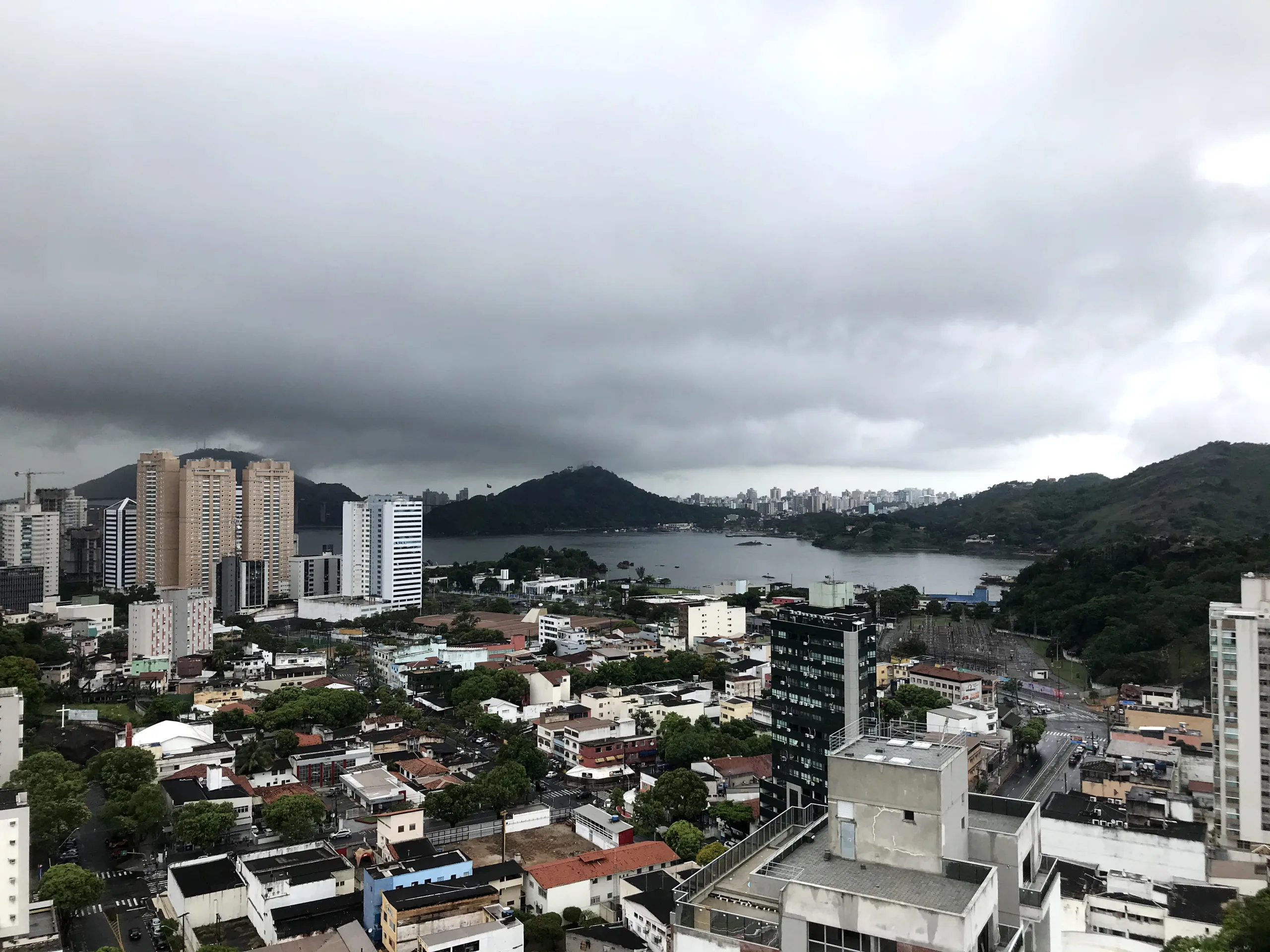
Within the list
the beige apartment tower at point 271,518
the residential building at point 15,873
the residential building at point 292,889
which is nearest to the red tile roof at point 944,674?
the residential building at point 292,889

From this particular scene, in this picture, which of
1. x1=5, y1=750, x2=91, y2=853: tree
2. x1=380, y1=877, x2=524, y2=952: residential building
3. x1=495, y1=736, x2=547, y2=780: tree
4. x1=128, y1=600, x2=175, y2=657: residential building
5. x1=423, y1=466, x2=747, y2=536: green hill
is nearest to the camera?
x1=380, y1=877, x2=524, y2=952: residential building

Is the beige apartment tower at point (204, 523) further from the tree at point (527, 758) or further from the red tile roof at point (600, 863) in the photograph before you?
the red tile roof at point (600, 863)

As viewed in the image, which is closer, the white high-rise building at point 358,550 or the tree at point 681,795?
the tree at point 681,795

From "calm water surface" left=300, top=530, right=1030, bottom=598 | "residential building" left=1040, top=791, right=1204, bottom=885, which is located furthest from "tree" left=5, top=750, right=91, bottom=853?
"calm water surface" left=300, top=530, right=1030, bottom=598

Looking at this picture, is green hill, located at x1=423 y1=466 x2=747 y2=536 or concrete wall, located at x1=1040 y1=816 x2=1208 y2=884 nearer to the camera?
concrete wall, located at x1=1040 y1=816 x2=1208 y2=884

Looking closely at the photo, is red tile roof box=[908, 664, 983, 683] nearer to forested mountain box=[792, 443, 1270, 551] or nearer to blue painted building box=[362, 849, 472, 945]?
blue painted building box=[362, 849, 472, 945]

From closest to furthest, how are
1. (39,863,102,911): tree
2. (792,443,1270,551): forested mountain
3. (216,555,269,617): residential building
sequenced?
(39,863,102,911): tree, (216,555,269,617): residential building, (792,443,1270,551): forested mountain

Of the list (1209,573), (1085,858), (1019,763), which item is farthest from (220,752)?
(1209,573)
